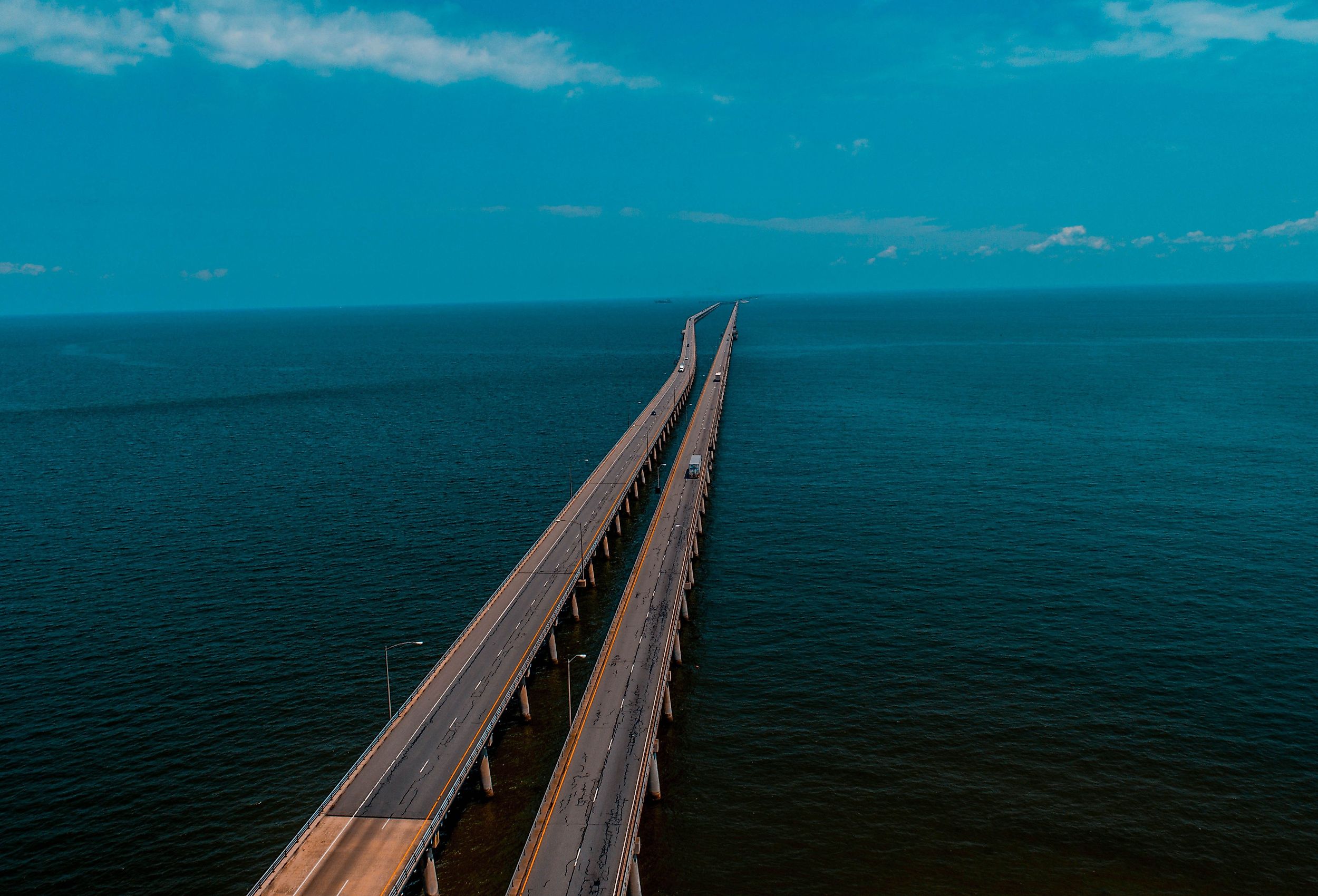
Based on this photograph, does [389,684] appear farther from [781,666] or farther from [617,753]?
[781,666]

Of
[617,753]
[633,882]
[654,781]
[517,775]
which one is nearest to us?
[633,882]

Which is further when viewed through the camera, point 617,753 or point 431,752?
point 617,753

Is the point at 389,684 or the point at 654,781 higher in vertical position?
the point at 389,684

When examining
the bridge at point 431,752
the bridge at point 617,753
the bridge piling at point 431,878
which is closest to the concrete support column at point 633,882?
the bridge at point 617,753

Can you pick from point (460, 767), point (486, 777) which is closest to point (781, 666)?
point (486, 777)

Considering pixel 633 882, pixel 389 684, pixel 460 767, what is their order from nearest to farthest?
pixel 633 882
pixel 460 767
pixel 389 684

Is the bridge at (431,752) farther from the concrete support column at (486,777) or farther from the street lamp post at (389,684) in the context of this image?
the street lamp post at (389,684)

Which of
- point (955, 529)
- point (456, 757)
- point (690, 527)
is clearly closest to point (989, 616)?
point (955, 529)
